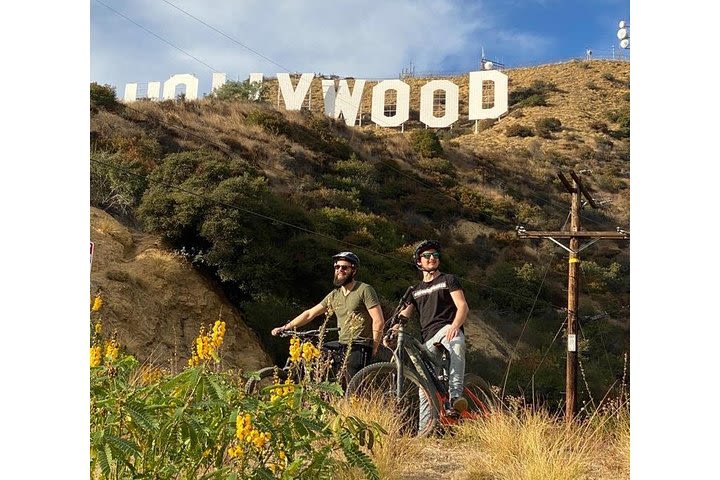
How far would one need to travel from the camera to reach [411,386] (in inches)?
148

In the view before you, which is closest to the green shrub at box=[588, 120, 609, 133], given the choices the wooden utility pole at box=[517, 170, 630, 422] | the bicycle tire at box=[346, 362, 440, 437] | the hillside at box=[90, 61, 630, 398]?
the hillside at box=[90, 61, 630, 398]

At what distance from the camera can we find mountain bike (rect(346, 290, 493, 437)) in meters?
3.65

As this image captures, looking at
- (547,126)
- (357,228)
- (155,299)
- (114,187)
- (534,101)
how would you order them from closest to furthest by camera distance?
(155,299) < (114,187) < (357,228) < (547,126) < (534,101)

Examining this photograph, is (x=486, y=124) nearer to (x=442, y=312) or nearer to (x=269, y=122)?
(x=269, y=122)

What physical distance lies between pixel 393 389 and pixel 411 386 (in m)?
0.12

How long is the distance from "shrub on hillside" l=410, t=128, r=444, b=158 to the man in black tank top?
70.3ft

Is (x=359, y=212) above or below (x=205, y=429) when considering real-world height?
above

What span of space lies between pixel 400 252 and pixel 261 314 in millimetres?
4968

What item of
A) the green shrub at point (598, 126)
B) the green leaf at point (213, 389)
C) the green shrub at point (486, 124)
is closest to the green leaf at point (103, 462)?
the green leaf at point (213, 389)

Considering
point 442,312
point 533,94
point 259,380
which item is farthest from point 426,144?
point 259,380

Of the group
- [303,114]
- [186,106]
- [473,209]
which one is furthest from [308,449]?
[303,114]

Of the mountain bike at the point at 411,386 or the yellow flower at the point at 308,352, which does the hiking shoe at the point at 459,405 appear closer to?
the mountain bike at the point at 411,386
